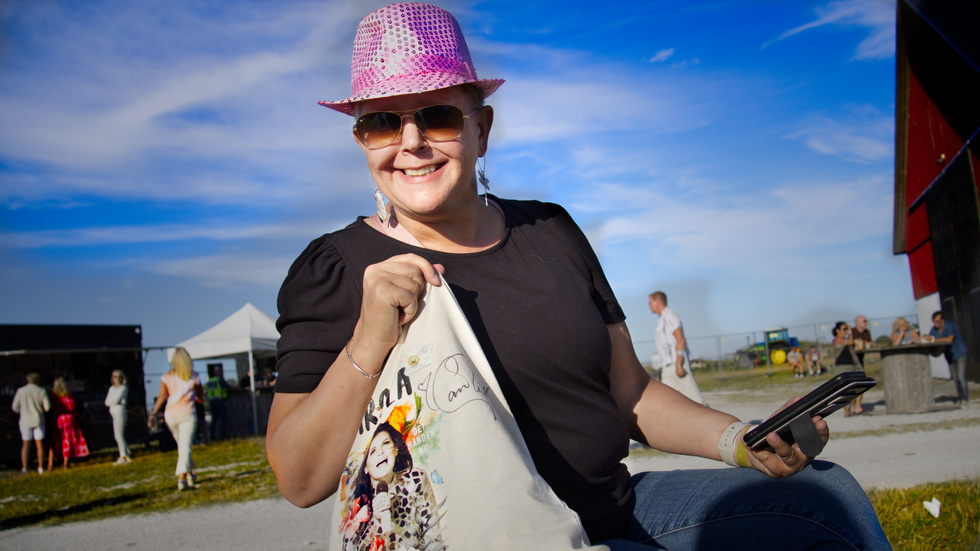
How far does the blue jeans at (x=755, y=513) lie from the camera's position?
1356 mm

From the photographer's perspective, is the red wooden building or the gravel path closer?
the gravel path

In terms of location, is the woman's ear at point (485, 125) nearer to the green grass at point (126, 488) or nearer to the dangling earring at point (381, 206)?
the dangling earring at point (381, 206)

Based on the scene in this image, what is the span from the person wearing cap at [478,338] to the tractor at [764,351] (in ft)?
94.9

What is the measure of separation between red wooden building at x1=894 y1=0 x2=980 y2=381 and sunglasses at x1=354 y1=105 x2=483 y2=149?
1376 cm

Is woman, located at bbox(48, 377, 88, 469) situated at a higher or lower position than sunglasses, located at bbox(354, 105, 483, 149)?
lower

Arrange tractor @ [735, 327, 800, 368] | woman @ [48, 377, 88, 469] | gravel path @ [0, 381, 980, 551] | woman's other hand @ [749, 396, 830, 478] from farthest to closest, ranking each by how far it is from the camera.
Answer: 1. tractor @ [735, 327, 800, 368]
2. woman @ [48, 377, 88, 469]
3. gravel path @ [0, 381, 980, 551]
4. woman's other hand @ [749, 396, 830, 478]

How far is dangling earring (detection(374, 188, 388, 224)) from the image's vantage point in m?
1.69

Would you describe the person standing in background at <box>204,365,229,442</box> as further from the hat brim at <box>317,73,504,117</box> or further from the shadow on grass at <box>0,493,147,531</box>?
the hat brim at <box>317,73,504,117</box>

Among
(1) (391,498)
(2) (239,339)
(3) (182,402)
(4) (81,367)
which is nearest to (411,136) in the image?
(1) (391,498)

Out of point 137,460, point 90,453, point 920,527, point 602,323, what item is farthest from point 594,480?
point 90,453

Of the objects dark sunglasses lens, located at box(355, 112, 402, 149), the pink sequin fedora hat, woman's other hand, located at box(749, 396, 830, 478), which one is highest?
the pink sequin fedora hat

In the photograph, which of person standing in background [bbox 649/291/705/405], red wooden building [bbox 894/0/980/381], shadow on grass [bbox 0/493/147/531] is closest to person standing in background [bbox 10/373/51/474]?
shadow on grass [bbox 0/493/147/531]

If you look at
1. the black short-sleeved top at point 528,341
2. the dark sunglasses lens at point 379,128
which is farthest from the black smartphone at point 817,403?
the dark sunglasses lens at point 379,128

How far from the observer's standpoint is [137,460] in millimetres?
13594
